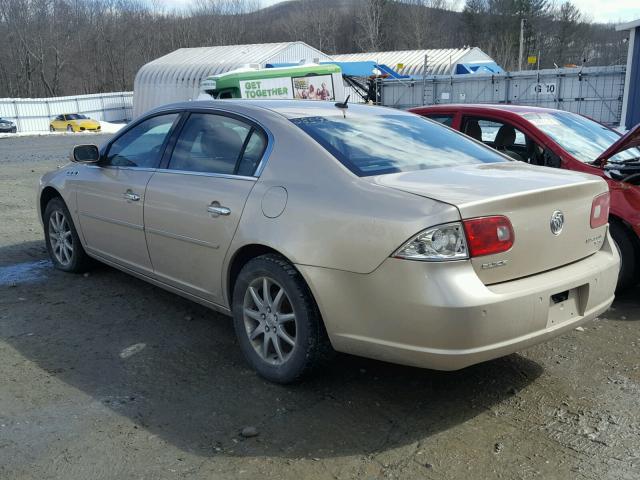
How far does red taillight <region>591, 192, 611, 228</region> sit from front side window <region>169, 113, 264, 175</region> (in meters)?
1.89

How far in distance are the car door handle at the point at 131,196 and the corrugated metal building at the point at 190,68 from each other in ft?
115

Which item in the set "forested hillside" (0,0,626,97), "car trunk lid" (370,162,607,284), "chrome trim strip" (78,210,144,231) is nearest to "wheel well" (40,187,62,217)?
"chrome trim strip" (78,210,144,231)

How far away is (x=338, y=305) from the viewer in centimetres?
311

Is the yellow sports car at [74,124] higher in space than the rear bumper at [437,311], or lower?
lower

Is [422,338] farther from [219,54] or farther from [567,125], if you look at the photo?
[219,54]

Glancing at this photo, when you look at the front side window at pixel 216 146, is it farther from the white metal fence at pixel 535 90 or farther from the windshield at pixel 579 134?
the white metal fence at pixel 535 90

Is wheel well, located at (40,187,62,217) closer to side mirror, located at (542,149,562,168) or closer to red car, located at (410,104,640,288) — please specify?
red car, located at (410,104,640,288)

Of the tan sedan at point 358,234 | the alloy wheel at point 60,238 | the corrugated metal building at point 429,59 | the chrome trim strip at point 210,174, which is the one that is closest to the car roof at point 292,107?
the tan sedan at point 358,234

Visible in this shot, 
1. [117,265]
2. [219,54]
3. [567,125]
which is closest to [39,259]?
[117,265]

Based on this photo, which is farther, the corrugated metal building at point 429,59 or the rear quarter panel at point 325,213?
the corrugated metal building at point 429,59

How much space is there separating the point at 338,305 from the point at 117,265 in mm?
2434

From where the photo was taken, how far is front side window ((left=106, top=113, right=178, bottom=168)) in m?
4.48

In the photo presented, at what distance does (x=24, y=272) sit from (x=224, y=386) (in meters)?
3.22

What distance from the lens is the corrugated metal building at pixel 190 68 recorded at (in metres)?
40.2
